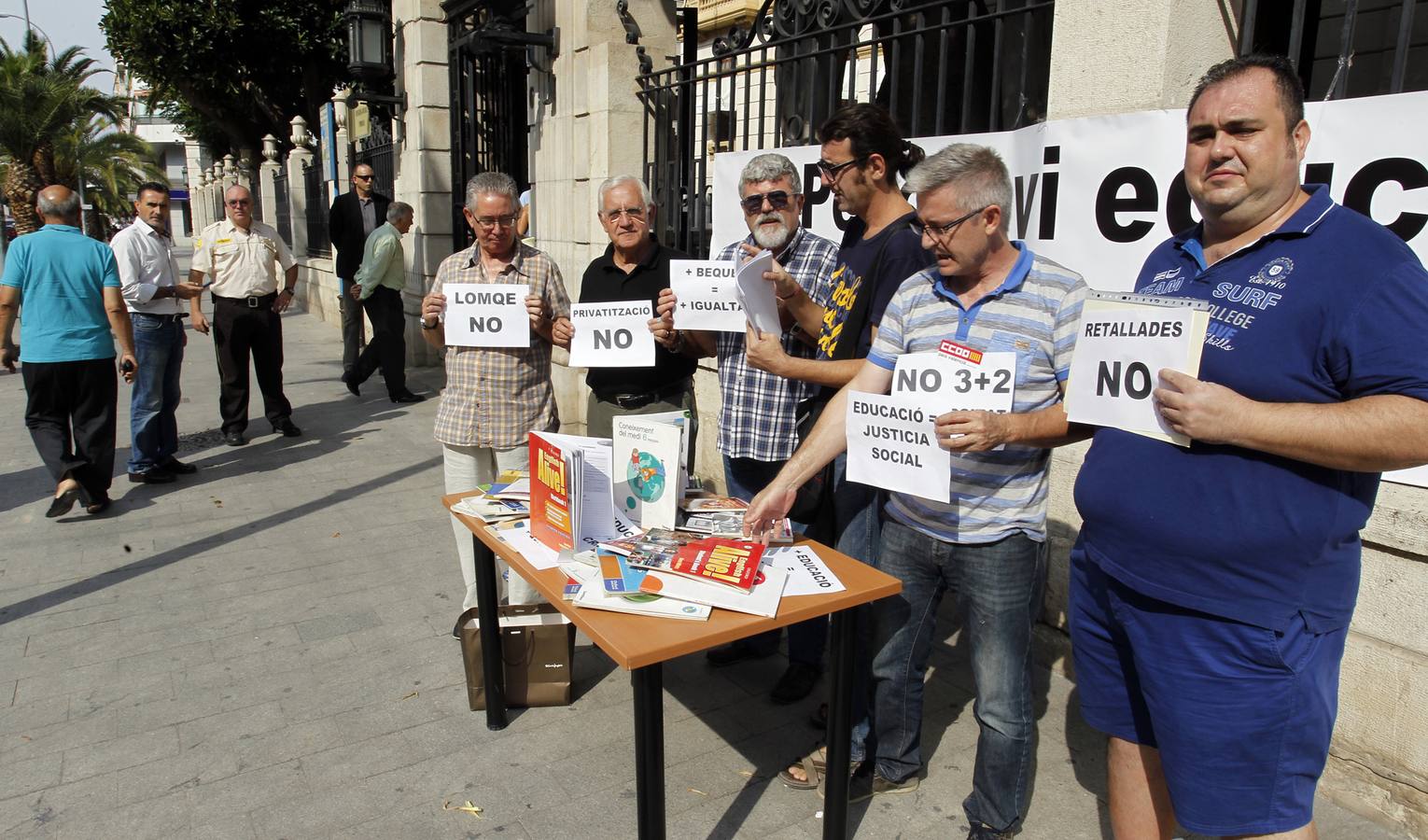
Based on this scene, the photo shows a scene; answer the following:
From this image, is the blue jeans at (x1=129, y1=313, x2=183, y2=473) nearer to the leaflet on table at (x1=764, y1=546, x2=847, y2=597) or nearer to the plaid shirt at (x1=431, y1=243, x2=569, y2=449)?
the plaid shirt at (x1=431, y1=243, x2=569, y2=449)

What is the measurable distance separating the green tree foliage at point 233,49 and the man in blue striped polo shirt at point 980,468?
26.9 meters

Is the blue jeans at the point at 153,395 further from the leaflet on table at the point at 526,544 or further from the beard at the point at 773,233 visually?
the beard at the point at 773,233

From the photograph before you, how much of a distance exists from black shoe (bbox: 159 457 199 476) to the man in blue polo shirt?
6991mm

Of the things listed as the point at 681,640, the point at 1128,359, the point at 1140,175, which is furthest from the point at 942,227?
the point at 1140,175

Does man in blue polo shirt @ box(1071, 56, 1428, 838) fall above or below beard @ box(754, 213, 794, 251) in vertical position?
below

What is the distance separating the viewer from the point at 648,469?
2928 mm

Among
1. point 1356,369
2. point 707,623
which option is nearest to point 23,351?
point 707,623

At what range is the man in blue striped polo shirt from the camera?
2.46 metres

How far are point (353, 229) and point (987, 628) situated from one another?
942 centimetres

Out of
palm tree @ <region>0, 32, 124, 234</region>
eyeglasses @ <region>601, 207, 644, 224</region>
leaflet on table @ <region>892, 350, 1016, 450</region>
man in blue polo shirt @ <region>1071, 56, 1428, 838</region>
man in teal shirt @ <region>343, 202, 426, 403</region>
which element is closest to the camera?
man in blue polo shirt @ <region>1071, 56, 1428, 838</region>

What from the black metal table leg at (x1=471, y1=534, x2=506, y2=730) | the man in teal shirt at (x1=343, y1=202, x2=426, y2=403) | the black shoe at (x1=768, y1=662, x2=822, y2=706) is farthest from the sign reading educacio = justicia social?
the man in teal shirt at (x1=343, y1=202, x2=426, y2=403)

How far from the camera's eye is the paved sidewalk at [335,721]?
119 inches

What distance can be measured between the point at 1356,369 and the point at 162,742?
3.93 metres

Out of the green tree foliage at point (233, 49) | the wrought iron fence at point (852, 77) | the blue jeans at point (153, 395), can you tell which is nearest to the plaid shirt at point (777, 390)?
the wrought iron fence at point (852, 77)
